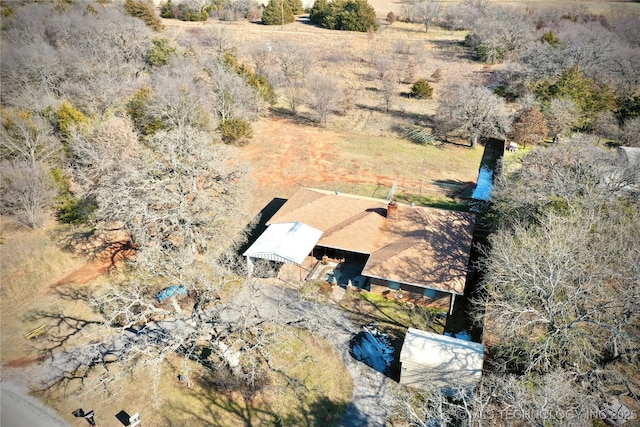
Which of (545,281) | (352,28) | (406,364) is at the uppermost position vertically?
(352,28)

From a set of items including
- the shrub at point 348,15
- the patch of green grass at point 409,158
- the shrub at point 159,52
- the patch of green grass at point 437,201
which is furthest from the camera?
the shrub at point 348,15

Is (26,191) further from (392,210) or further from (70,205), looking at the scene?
(392,210)

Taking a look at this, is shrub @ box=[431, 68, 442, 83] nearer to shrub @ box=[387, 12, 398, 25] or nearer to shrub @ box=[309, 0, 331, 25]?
shrub @ box=[387, 12, 398, 25]

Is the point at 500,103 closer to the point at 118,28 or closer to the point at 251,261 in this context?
the point at 251,261

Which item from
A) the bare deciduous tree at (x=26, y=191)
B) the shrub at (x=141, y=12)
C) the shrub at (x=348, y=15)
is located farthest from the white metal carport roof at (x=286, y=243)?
the shrub at (x=348, y=15)

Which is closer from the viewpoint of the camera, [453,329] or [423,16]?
[453,329]

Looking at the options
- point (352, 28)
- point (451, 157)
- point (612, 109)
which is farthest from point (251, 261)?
point (352, 28)

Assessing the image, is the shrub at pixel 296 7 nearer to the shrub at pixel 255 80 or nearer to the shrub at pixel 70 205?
the shrub at pixel 255 80
